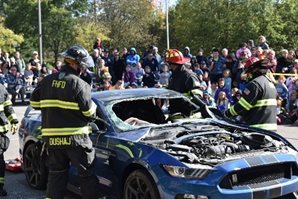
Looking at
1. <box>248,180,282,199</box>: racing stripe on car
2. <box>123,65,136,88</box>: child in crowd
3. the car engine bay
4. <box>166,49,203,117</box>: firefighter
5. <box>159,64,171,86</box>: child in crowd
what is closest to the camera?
<box>248,180,282,199</box>: racing stripe on car

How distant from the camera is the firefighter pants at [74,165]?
491 centimetres

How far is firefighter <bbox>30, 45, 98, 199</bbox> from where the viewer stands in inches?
193

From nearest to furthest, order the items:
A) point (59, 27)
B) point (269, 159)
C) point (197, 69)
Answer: point (269, 159), point (197, 69), point (59, 27)

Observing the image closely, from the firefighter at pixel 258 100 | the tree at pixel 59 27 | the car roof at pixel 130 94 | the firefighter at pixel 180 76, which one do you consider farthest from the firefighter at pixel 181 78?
the tree at pixel 59 27

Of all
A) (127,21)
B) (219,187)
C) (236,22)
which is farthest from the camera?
(127,21)

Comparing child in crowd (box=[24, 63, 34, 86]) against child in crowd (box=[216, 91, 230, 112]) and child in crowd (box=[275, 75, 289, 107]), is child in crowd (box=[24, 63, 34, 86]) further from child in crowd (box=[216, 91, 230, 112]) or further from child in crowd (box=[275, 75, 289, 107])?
child in crowd (box=[275, 75, 289, 107])

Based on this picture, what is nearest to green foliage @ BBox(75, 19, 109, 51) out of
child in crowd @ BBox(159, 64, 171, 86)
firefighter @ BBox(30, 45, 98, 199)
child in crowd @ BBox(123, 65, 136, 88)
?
child in crowd @ BBox(123, 65, 136, 88)

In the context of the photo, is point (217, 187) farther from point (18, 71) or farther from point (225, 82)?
point (18, 71)

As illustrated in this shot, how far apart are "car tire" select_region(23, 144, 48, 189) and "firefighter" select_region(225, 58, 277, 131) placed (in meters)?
2.56

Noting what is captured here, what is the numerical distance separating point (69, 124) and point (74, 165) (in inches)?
16.5

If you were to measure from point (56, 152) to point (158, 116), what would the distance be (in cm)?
198

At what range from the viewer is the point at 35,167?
21.5ft

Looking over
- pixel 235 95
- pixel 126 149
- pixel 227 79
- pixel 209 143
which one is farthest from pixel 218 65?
pixel 126 149

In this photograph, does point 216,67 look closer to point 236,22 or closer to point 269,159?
point 269,159
